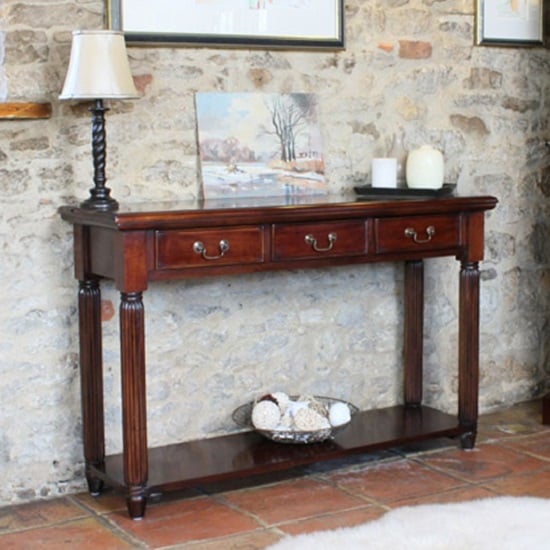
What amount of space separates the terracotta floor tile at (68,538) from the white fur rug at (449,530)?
1.85 feet

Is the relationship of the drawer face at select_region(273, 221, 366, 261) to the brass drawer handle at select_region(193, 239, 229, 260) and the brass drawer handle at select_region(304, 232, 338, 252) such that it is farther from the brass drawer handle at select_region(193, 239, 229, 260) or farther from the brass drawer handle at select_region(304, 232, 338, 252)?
the brass drawer handle at select_region(193, 239, 229, 260)

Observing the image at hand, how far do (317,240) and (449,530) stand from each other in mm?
1116

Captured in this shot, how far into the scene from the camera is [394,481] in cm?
416

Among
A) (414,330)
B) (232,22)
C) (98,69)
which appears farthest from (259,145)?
(414,330)

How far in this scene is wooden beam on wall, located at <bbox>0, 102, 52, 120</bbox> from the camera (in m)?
3.82

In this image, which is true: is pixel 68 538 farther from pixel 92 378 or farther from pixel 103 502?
pixel 92 378

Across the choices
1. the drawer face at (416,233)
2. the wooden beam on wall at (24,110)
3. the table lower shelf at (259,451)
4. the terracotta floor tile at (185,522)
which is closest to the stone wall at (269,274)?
the wooden beam on wall at (24,110)

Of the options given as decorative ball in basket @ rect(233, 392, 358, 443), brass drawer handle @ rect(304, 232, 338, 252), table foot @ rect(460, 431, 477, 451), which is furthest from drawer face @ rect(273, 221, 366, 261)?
table foot @ rect(460, 431, 477, 451)

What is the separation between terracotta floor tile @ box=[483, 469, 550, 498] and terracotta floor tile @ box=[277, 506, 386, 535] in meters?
0.51

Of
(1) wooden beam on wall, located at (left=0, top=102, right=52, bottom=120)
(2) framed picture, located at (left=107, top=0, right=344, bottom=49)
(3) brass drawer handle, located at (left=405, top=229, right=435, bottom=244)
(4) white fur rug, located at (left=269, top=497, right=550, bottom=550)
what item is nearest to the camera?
(4) white fur rug, located at (left=269, top=497, right=550, bottom=550)

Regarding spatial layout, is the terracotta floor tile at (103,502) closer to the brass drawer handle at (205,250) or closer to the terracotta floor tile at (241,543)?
the terracotta floor tile at (241,543)

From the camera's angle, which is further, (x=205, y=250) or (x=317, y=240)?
(x=317, y=240)

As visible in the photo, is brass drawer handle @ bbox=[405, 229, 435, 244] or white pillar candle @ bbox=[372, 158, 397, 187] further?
white pillar candle @ bbox=[372, 158, 397, 187]

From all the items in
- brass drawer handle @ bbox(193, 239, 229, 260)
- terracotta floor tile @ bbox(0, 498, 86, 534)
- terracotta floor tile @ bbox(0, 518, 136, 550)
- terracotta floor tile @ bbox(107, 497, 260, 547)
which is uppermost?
brass drawer handle @ bbox(193, 239, 229, 260)
